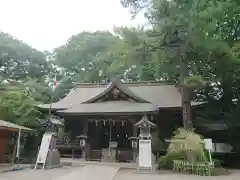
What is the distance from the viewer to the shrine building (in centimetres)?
1775

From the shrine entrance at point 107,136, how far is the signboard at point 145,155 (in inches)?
191

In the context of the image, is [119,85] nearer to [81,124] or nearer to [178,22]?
[81,124]

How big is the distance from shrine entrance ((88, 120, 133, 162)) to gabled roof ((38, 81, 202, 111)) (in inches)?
82.6

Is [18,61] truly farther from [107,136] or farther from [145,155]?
[145,155]

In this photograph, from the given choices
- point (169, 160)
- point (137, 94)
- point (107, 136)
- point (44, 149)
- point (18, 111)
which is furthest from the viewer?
point (137, 94)

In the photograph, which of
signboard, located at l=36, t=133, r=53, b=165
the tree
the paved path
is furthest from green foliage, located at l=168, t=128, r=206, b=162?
the tree

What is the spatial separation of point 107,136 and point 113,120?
208cm

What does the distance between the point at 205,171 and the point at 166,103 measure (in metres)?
7.22

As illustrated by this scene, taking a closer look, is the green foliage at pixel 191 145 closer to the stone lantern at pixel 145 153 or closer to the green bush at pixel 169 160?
the green bush at pixel 169 160

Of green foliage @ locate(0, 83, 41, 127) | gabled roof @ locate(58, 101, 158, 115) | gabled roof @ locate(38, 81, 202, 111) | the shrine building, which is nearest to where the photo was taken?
gabled roof @ locate(58, 101, 158, 115)

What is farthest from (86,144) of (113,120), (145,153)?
(145,153)

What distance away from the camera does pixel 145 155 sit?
1305 centimetres

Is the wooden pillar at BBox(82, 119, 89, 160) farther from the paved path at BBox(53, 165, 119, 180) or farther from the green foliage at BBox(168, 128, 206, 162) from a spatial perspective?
the green foliage at BBox(168, 128, 206, 162)

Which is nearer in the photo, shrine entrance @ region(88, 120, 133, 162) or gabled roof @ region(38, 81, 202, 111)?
shrine entrance @ region(88, 120, 133, 162)
